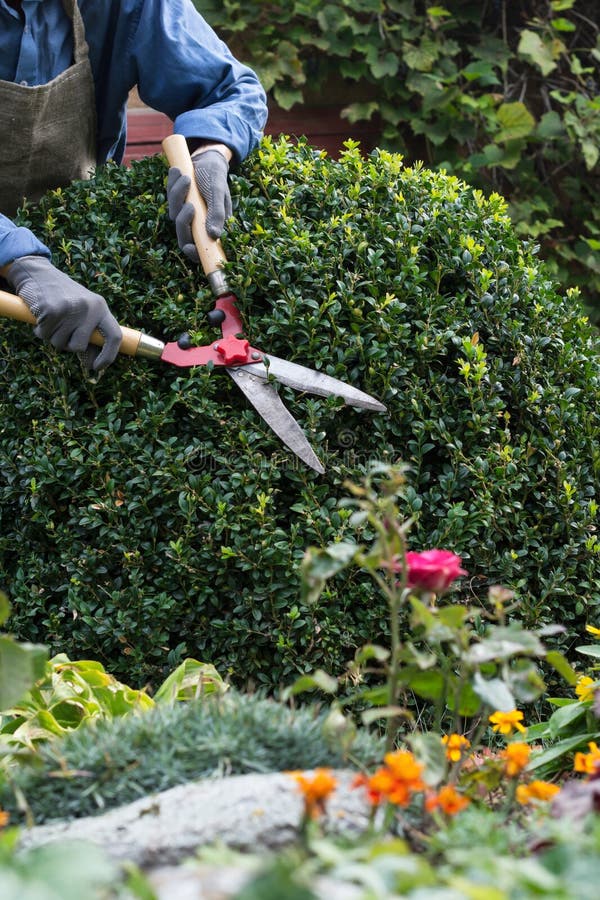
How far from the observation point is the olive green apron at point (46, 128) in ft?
8.05

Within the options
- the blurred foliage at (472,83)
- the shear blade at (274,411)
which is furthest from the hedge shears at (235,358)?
the blurred foliage at (472,83)

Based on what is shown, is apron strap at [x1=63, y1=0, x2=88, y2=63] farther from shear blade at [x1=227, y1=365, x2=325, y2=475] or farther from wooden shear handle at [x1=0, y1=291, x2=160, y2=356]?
shear blade at [x1=227, y1=365, x2=325, y2=475]

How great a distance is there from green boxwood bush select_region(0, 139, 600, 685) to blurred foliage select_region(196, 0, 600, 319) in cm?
259

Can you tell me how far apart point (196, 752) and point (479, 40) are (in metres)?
4.62

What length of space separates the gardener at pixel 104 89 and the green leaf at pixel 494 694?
1318 millimetres

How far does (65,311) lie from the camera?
2107mm

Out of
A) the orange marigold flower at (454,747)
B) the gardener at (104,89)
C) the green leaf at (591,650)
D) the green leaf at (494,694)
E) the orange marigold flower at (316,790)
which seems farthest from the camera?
the gardener at (104,89)

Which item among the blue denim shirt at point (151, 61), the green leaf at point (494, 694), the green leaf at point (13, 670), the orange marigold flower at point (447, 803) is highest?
the blue denim shirt at point (151, 61)

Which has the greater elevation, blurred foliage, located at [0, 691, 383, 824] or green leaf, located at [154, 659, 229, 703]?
blurred foliage, located at [0, 691, 383, 824]

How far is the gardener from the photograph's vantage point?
241cm

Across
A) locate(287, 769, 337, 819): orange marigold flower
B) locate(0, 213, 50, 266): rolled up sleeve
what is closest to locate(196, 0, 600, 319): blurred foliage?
locate(0, 213, 50, 266): rolled up sleeve

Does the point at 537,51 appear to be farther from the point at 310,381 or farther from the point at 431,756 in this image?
the point at 431,756

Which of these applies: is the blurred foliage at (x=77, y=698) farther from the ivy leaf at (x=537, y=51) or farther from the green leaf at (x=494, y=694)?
the ivy leaf at (x=537, y=51)

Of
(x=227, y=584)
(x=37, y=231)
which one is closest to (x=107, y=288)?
(x=37, y=231)
